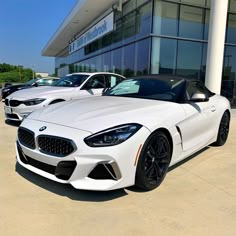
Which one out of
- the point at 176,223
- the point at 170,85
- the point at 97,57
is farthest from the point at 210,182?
the point at 97,57

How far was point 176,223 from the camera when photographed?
108 inches

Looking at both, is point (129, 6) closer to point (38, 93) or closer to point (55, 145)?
point (38, 93)

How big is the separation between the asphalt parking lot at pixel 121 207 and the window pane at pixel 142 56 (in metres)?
8.92

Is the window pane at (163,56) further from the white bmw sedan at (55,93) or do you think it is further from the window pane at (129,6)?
the white bmw sedan at (55,93)

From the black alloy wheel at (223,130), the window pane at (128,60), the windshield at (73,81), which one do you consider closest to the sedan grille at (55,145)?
the black alloy wheel at (223,130)

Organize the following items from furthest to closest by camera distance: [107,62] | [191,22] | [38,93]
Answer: [107,62] → [191,22] → [38,93]

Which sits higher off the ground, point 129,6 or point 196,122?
point 129,6

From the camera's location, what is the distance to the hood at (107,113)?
3.23 meters

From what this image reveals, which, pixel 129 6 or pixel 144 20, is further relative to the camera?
pixel 129 6

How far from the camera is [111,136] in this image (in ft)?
10.00

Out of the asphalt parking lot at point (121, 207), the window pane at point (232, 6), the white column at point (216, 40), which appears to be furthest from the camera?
the window pane at point (232, 6)

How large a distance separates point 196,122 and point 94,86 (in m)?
4.56

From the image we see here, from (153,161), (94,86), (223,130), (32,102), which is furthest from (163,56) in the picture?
(153,161)

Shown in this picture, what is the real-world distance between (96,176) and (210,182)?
1.68 metres
